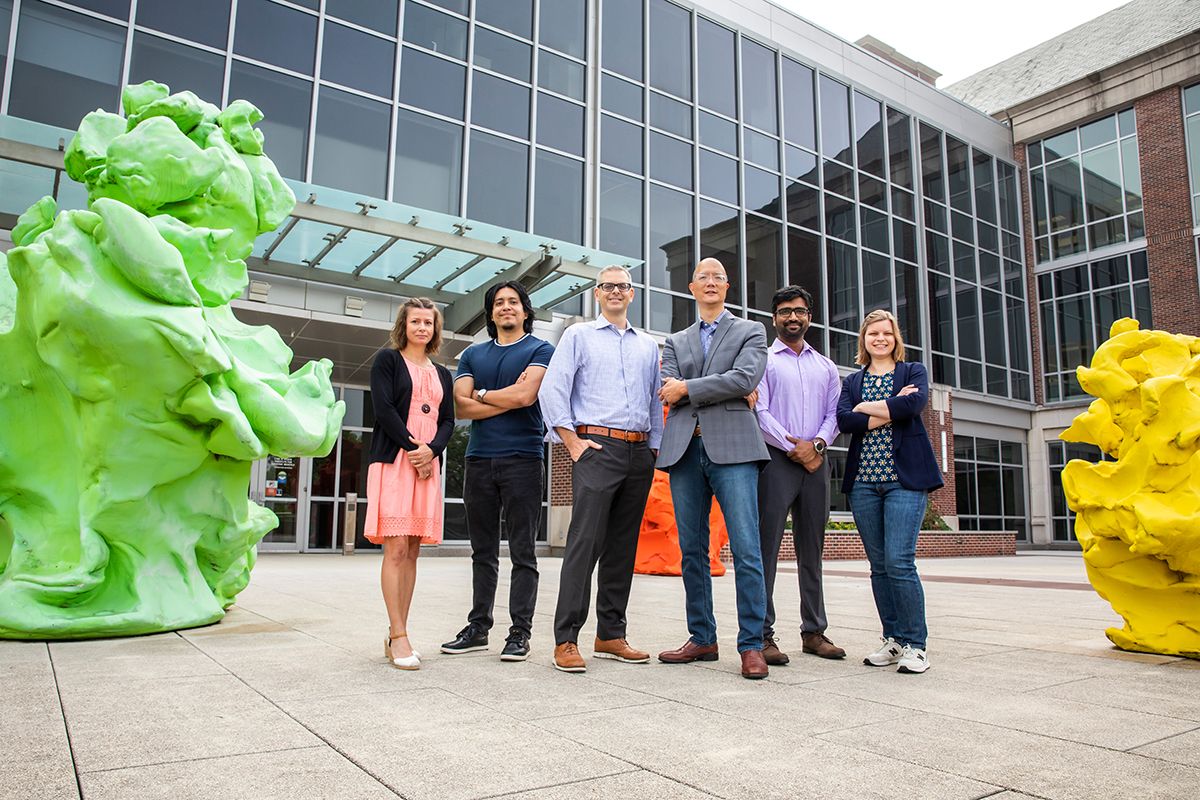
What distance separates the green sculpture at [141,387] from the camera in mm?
4152

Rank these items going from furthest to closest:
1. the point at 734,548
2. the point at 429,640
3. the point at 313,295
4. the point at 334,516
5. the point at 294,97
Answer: the point at 334,516 < the point at 294,97 < the point at 313,295 < the point at 429,640 < the point at 734,548

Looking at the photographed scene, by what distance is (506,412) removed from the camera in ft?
14.1

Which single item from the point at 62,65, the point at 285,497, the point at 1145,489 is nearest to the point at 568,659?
the point at 1145,489

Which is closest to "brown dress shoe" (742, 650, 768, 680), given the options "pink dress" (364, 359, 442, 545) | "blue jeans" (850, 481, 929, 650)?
"blue jeans" (850, 481, 929, 650)

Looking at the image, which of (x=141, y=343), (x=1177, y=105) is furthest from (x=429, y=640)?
(x=1177, y=105)

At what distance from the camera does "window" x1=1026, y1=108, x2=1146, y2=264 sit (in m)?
24.3

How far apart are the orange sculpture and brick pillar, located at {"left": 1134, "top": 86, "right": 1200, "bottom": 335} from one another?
1903cm

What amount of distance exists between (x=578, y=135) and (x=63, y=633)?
49.9ft

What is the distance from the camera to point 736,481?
3936 millimetres

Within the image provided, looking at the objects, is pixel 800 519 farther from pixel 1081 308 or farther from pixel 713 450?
pixel 1081 308

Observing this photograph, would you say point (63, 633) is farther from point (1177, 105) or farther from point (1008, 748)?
point (1177, 105)

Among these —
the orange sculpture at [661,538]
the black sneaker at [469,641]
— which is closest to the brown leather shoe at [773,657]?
the black sneaker at [469,641]

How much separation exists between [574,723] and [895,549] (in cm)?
209

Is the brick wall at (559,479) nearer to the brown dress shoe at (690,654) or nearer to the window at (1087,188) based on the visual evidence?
the brown dress shoe at (690,654)
